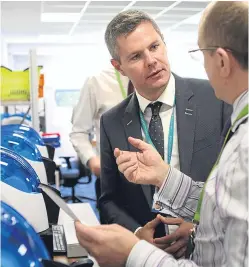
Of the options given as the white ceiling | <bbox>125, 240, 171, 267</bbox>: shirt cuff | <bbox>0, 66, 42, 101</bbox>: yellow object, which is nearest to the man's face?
<bbox>125, 240, 171, 267</bbox>: shirt cuff

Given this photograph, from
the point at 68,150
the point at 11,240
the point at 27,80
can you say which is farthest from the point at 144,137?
the point at 68,150

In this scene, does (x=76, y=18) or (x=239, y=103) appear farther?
(x=76, y=18)

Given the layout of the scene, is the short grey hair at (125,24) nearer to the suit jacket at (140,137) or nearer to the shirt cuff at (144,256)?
the suit jacket at (140,137)

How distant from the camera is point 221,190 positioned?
83cm

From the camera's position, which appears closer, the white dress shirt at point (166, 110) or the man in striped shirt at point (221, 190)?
the man in striped shirt at point (221, 190)

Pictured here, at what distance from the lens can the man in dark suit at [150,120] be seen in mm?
1576

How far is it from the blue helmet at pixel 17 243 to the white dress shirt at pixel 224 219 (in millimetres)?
263

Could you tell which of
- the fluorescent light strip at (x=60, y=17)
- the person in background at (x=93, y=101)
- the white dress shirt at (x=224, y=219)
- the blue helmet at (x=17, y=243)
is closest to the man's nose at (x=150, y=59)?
the white dress shirt at (x=224, y=219)

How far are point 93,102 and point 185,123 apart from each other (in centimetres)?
138

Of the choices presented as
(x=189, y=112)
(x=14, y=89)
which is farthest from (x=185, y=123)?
(x=14, y=89)

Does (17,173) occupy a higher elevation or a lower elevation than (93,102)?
lower

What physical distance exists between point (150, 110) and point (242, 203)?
3.12 ft

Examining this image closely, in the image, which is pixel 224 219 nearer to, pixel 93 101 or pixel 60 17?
pixel 93 101

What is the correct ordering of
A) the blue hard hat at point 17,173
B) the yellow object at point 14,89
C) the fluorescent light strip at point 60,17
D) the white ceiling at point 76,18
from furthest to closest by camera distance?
the fluorescent light strip at point 60,17
the white ceiling at point 76,18
the yellow object at point 14,89
the blue hard hat at point 17,173
